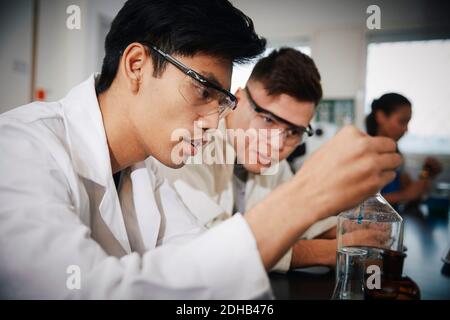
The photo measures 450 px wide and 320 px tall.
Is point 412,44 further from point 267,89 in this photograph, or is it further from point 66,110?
point 66,110

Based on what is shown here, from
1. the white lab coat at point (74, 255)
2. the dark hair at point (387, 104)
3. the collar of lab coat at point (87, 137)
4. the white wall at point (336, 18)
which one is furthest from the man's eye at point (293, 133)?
the white lab coat at point (74, 255)

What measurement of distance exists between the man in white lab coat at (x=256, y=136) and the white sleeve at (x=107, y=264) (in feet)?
2.40

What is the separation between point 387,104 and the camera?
1.67 meters

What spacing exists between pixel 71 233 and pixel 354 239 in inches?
28.1

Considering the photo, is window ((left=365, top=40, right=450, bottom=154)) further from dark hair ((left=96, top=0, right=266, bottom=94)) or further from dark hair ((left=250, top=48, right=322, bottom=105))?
dark hair ((left=96, top=0, right=266, bottom=94))

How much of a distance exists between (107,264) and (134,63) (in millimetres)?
533

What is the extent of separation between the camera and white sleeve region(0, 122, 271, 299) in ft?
1.62

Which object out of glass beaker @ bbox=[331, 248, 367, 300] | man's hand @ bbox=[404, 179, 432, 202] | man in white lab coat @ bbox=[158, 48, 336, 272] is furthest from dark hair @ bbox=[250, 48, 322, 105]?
man's hand @ bbox=[404, 179, 432, 202]

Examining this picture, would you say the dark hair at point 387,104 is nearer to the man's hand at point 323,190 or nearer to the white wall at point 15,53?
the man's hand at point 323,190

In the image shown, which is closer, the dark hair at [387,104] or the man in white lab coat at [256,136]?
the man in white lab coat at [256,136]

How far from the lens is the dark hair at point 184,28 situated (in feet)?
2.56

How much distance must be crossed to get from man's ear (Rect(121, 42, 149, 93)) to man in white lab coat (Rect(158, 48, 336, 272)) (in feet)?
1.55

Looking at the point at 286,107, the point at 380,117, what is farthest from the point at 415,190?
the point at 286,107

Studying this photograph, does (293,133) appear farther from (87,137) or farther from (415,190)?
(415,190)
